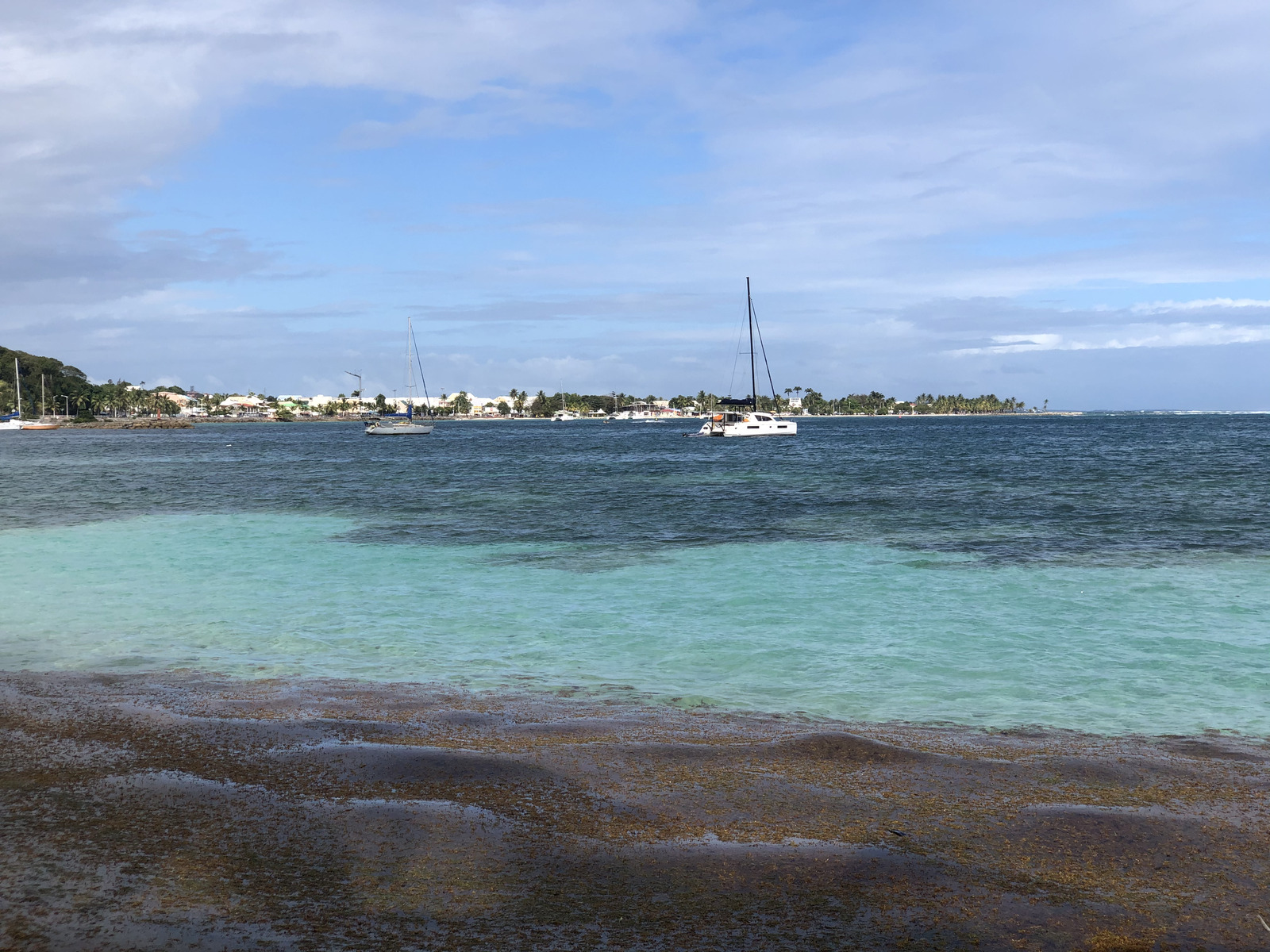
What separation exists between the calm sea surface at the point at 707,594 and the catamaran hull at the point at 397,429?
3493 inches

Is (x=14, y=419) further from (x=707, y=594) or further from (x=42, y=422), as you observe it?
(x=707, y=594)

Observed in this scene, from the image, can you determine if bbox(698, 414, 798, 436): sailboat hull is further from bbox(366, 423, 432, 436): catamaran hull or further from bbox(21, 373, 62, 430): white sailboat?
bbox(21, 373, 62, 430): white sailboat

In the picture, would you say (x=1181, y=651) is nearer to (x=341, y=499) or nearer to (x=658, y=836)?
(x=658, y=836)

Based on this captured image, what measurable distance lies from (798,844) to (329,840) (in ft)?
8.48

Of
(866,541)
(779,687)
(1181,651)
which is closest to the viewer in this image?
(779,687)

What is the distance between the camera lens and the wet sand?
4227 mm

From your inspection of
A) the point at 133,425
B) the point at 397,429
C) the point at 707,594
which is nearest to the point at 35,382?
the point at 133,425

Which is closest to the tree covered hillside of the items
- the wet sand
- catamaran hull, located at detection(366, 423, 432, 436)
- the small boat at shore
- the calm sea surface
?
the small boat at shore

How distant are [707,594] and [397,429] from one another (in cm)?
11456

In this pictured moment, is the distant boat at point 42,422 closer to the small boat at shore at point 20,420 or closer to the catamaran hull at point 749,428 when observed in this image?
the small boat at shore at point 20,420

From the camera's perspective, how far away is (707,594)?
50.9 ft

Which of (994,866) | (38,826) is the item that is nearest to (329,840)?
(38,826)

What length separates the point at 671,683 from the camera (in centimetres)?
987

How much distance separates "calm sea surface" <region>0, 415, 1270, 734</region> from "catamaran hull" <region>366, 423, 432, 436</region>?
88.7m
